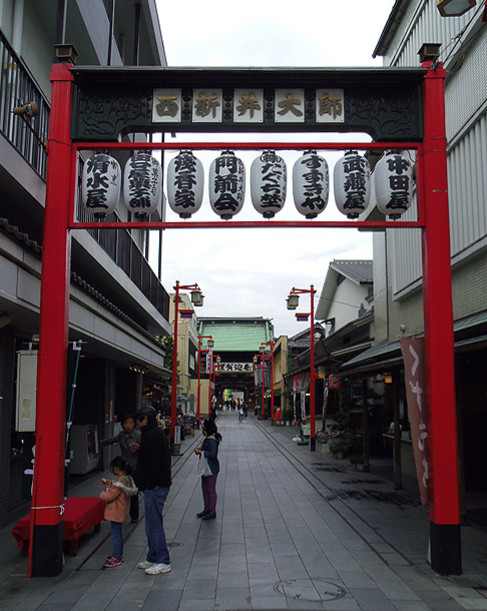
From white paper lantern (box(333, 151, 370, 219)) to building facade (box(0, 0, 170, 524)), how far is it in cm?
462

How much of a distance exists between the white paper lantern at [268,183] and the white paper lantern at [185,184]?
2.66 feet

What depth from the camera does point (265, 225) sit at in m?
8.34

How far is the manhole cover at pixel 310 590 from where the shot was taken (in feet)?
21.0

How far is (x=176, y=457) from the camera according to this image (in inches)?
893

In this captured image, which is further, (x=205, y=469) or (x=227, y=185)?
(x=205, y=469)

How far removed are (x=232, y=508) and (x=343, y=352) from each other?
1288 centimetres

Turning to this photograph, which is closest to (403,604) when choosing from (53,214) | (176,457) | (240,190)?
(240,190)

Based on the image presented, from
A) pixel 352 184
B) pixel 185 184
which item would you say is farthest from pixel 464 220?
pixel 185 184

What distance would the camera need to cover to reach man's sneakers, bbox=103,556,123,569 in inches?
299

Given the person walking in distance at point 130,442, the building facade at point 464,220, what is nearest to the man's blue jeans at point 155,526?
the person walking in distance at point 130,442

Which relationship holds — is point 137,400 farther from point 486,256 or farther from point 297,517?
point 486,256

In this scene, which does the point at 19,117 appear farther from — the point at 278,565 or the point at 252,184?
the point at 278,565

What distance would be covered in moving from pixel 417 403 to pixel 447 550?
6.25 ft

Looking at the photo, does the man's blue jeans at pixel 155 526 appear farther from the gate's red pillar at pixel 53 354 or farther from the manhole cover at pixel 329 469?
the manhole cover at pixel 329 469
